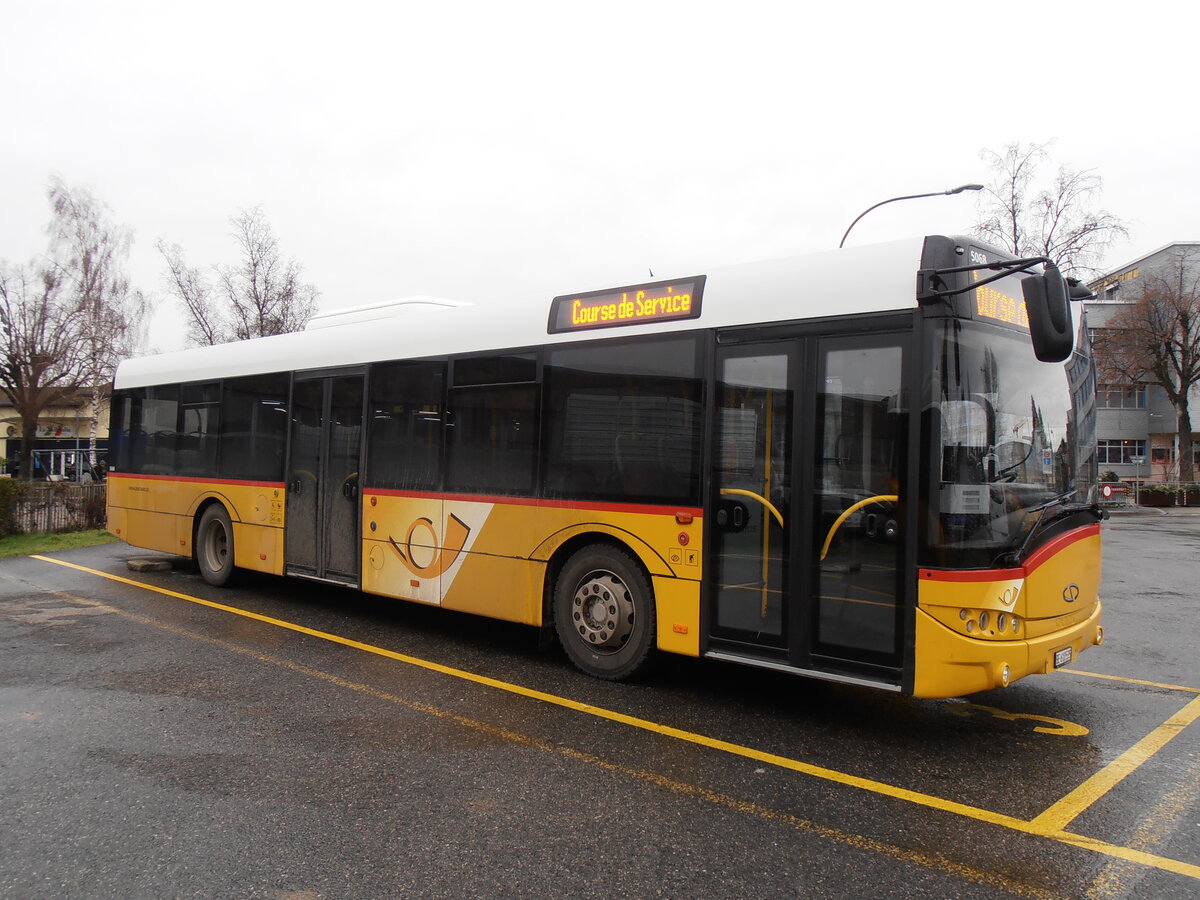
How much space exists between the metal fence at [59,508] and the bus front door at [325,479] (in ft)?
37.2

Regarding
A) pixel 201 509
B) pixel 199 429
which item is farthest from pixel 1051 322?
pixel 201 509

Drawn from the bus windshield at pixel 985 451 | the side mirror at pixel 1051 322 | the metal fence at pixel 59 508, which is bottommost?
the metal fence at pixel 59 508

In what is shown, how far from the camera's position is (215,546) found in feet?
34.5

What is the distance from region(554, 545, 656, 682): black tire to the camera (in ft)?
19.8

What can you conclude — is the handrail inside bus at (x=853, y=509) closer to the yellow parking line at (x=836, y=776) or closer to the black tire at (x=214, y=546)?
the yellow parking line at (x=836, y=776)

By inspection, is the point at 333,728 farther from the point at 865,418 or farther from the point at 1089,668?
the point at 1089,668

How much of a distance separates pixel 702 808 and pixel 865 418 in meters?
2.40

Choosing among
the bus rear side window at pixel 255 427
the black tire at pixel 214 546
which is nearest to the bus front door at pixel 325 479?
the bus rear side window at pixel 255 427

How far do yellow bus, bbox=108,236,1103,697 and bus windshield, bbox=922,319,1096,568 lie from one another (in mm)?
14

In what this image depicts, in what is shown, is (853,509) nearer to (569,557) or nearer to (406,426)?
(569,557)

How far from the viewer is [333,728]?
5164 mm

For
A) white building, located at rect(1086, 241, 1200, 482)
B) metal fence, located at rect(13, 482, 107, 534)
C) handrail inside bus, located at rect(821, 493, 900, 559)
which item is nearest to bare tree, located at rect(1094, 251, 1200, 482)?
white building, located at rect(1086, 241, 1200, 482)

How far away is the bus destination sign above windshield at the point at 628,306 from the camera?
5.95 metres

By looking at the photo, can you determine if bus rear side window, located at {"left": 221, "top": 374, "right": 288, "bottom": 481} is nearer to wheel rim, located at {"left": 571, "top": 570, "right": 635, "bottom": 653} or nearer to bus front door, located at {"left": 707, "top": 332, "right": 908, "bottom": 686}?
wheel rim, located at {"left": 571, "top": 570, "right": 635, "bottom": 653}
